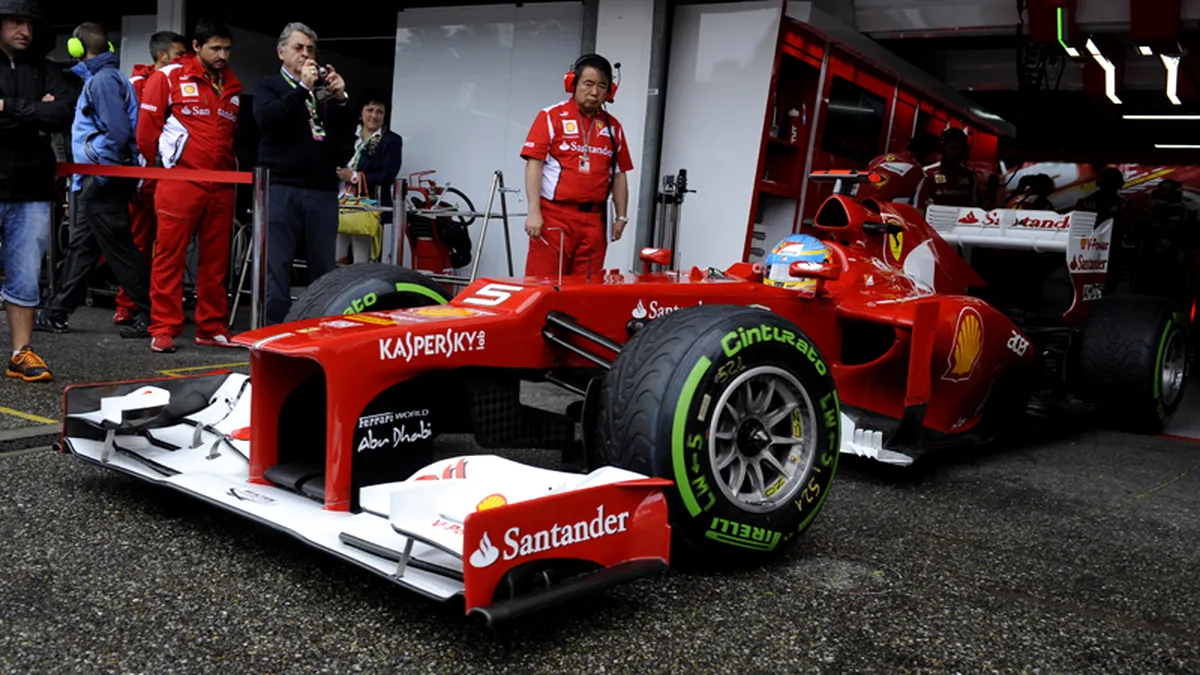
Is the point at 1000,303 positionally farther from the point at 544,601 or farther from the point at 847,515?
the point at 544,601

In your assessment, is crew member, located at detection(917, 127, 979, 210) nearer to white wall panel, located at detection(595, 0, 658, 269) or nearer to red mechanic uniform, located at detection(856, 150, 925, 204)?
red mechanic uniform, located at detection(856, 150, 925, 204)

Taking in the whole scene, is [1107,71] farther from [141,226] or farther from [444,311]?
[141,226]

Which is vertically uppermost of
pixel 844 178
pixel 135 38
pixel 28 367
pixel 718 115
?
pixel 135 38

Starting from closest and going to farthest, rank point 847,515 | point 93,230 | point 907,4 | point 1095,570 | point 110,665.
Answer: point 110,665
point 1095,570
point 847,515
point 93,230
point 907,4

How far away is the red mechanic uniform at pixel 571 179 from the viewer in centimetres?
542

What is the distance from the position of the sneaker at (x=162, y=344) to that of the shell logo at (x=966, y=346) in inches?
169

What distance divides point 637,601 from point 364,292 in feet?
5.24

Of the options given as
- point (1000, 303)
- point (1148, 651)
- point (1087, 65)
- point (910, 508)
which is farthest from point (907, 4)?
point (1148, 651)

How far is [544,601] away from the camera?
6.84 ft

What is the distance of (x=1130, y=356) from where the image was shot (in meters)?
5.13

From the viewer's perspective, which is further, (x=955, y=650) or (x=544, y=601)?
(x=955, y=650)

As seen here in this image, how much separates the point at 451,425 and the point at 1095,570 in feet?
6.46

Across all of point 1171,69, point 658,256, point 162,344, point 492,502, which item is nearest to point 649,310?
point 658,256

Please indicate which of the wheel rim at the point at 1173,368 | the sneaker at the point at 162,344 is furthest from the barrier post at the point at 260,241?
the wheel rim at the point at 1173,368
